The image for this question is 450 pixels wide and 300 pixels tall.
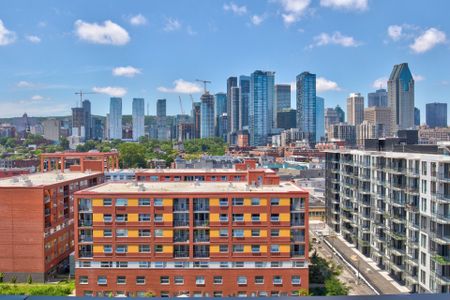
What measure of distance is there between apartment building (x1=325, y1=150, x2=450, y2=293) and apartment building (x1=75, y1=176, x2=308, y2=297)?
3.25 metres

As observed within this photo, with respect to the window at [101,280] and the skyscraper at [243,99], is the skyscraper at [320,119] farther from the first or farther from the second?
the window at [101,280]

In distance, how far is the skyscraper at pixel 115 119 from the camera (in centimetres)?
8969

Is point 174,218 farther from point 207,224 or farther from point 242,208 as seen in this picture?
point 242,208

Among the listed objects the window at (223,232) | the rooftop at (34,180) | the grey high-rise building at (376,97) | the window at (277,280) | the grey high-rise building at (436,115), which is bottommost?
the window at (277,280)

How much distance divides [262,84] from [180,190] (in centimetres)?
7323

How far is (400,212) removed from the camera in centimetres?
1395

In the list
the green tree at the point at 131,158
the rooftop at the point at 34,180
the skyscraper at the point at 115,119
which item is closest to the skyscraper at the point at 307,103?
the skyscraper at the point at 115,119

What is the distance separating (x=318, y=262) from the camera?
45.7 ft

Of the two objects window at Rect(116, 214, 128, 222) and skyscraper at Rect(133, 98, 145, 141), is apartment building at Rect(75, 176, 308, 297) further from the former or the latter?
skyscraper at Rect(133, 98, 145, 141)

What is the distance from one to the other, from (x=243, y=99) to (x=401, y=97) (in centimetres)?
3761

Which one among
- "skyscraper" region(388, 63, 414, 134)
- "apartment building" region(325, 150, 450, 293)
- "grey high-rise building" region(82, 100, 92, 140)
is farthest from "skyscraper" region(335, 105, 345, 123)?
"apartment building" region(325, 150, 450, 293)

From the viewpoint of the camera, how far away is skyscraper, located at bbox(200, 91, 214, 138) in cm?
9143

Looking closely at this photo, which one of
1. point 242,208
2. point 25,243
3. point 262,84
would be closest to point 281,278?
point 242,208

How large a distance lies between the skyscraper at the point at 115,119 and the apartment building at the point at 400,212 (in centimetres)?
7461
